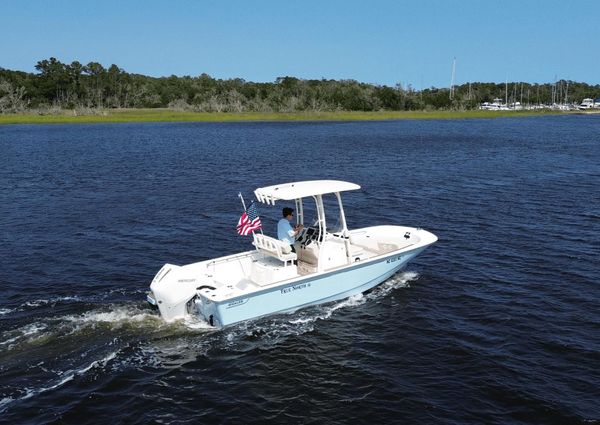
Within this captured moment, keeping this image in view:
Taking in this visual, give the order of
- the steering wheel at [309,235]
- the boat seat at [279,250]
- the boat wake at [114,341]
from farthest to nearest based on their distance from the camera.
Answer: the steering wheel at [309,235] → the boat seat at [279,250] → the boat wake at [114,341]

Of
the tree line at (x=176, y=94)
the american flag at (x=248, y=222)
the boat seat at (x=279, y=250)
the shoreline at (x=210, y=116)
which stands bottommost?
the boat seat at (x=279, y=250)

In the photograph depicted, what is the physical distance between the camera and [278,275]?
17.8 meters

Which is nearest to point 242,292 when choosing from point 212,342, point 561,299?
point 212,342

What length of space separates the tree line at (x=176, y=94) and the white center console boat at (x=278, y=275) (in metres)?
126

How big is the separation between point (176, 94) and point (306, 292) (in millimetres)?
151492

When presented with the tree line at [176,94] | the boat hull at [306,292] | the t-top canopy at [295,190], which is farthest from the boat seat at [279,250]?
the tree line at [176,94]

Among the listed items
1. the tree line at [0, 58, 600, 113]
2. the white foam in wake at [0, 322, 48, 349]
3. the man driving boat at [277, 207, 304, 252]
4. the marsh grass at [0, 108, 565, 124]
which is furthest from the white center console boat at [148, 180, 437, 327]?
the tree line at [0, 58, 600, 113]

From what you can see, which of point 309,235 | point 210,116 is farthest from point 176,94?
point 309,235

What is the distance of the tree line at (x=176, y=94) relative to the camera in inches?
5551

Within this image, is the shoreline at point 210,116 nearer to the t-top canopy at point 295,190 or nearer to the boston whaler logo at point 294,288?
the t-top canopy at point 295,190

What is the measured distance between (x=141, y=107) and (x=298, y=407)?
155587 mm

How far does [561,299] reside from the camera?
19.5 metres

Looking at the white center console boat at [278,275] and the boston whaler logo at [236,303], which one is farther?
the white center console boat at [278,275]

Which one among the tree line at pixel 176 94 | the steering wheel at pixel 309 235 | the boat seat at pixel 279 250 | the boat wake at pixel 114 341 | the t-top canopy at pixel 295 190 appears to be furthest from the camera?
the tree line at pixel 176 94
